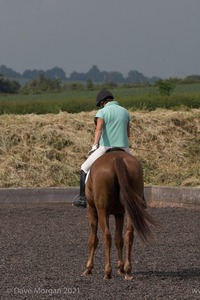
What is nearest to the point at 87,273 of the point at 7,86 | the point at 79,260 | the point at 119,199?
the point at 119,199

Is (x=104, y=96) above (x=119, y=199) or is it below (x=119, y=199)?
above

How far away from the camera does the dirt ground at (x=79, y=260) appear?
864cm

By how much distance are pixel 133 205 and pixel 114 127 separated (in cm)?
153

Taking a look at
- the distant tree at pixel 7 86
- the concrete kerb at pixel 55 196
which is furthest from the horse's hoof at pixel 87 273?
the distant tree at pixel 7 86

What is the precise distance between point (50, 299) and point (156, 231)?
5341mm

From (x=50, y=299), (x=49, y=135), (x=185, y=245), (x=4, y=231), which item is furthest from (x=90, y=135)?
(x=50, y=299)

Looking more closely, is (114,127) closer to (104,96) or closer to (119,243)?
(104,96)

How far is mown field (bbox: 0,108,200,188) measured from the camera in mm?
18781

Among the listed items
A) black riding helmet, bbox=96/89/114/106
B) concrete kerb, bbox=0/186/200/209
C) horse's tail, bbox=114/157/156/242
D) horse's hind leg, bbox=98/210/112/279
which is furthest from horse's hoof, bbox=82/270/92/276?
concrete kerb, bbox=0/186/200/209

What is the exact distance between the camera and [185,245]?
11859mm

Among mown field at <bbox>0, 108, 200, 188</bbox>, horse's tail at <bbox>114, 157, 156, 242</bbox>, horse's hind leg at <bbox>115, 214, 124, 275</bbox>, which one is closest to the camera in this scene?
horse's tail at <bbox>114, 157, 156, 242</bbox>

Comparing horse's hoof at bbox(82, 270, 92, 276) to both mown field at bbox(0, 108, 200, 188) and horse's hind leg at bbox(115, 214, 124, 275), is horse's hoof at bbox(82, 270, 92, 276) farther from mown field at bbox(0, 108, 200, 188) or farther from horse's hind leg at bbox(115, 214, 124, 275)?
mown field at bbox(0, 108, 200, 188)

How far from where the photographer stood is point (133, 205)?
375 inches

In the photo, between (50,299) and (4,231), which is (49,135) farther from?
(50,299)
